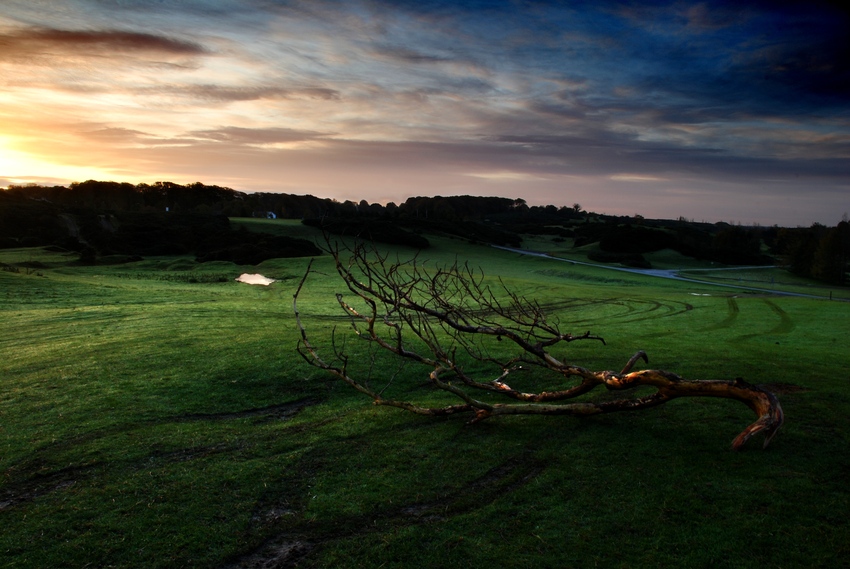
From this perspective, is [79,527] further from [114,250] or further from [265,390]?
[114,250]

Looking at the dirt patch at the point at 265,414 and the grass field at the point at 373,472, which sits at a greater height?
the grass field at the point at 373,472

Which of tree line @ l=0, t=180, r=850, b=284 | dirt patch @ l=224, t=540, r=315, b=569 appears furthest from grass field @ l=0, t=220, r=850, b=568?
tree line @ l=0, t=180, r=850, b=284

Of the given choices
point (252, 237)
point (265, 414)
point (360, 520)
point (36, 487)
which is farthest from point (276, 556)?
point (252, 237)

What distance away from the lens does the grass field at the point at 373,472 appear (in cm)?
526

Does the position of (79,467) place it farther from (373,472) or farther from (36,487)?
(373,472)

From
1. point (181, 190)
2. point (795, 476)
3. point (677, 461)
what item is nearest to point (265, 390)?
point (677, 461)

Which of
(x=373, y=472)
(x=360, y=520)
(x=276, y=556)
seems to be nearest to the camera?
(x=276, y=556)

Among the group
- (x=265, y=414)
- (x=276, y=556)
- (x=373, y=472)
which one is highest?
(x=373, y=472)

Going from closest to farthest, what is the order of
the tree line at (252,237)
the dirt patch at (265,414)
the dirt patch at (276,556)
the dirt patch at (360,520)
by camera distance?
1. the dirt patch at (276,556)
2. the dirt patch at (360,520)
3. the dirt patch at (265,414)
4. the tree line at (252,237)

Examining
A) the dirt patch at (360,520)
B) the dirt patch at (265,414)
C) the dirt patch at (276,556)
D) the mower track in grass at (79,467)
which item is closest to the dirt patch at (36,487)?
the mower track in grass at (79,467)

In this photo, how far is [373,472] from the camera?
693 centimetres

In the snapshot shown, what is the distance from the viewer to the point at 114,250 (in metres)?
55.3

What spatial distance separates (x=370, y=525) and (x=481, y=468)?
6.22 feet

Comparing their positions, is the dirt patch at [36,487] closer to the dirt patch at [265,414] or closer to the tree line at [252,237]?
the dirt patch at [265,414]
